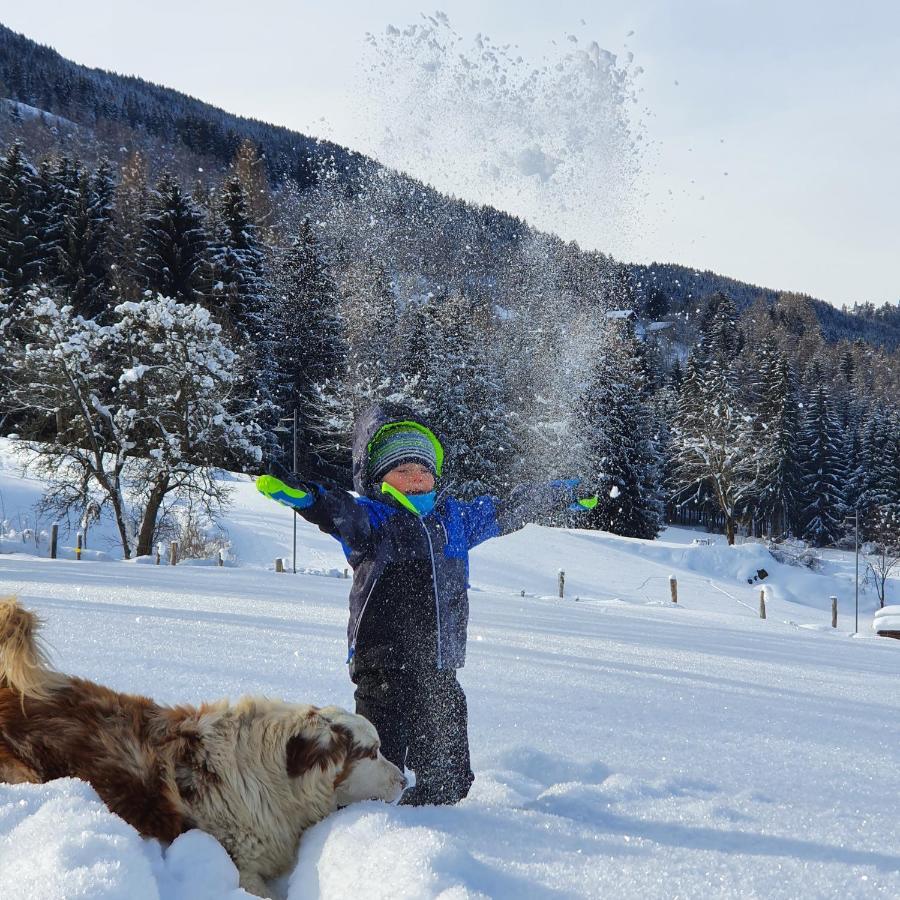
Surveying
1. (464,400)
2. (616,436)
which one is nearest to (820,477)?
(616,436)

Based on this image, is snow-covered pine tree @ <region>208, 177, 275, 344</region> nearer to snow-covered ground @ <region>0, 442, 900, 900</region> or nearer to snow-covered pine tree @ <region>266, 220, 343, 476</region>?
snow-covered pine tree @ <region>266, 220, 343, 476</region>

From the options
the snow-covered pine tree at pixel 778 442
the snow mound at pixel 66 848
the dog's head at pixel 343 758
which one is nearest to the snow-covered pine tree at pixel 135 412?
the dog's head at pixel 343 758

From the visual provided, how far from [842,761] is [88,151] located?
79916 mm

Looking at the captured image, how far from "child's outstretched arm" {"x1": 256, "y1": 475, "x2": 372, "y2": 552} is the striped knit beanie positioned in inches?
9.6

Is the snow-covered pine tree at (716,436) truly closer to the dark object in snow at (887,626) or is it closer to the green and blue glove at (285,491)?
the dark object in snow at (887,626)

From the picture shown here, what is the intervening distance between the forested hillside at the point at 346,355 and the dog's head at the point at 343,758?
17.3 m

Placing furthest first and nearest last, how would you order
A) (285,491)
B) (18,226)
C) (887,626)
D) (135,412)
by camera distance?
(18,226), (887,626), (135,412), (285,491)

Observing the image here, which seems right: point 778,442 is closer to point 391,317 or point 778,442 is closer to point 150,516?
point 391,317

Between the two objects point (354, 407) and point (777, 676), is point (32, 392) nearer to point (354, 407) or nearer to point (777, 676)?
point (354, 407)

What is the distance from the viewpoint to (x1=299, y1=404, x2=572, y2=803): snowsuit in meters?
2.85

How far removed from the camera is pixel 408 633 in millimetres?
2898

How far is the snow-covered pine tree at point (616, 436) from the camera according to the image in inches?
1378

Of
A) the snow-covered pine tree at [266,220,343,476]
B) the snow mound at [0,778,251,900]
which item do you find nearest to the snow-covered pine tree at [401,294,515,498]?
the snow-covered pine tree at [266,220,343,476]

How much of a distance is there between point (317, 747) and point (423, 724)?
2.00ft
